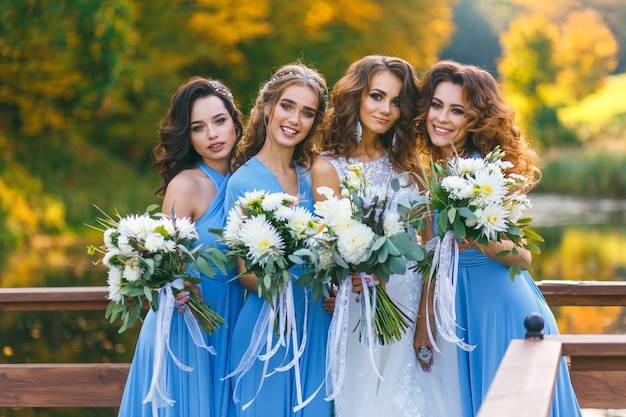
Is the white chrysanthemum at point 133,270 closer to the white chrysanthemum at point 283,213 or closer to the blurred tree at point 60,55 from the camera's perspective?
the white chrysanthemum at point 283,213

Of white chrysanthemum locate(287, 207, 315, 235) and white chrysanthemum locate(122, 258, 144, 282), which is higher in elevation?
white chrysanthemum locate(287, 207, 315, 235)

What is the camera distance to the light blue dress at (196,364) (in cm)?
→ 430

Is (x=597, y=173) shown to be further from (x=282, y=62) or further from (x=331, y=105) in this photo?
(x=331, y=105)

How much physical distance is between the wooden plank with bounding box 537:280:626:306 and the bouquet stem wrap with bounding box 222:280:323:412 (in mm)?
1530

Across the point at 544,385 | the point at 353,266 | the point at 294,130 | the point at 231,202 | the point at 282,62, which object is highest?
the point at 282,62

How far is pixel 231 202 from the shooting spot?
4336 millimetres

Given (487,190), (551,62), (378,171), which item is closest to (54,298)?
(378,171)

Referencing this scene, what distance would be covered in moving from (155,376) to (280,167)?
3.74 ft

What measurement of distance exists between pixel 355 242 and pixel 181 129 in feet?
4.66

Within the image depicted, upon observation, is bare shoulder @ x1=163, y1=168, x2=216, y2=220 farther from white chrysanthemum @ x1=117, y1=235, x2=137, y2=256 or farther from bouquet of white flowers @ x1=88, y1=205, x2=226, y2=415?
white chrysanthemum @ x1=117, y1=235, x2=137, y2=256

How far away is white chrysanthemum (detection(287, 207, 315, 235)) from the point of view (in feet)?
12.7

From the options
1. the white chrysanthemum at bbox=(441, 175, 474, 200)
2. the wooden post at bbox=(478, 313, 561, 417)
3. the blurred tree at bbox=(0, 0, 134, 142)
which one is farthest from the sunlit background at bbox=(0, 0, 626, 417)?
the wooden post at bbox=(478, 313, 561, 417)

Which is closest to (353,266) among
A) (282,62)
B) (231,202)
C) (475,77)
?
(231,202)

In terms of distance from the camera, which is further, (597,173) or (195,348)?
(597,173)
